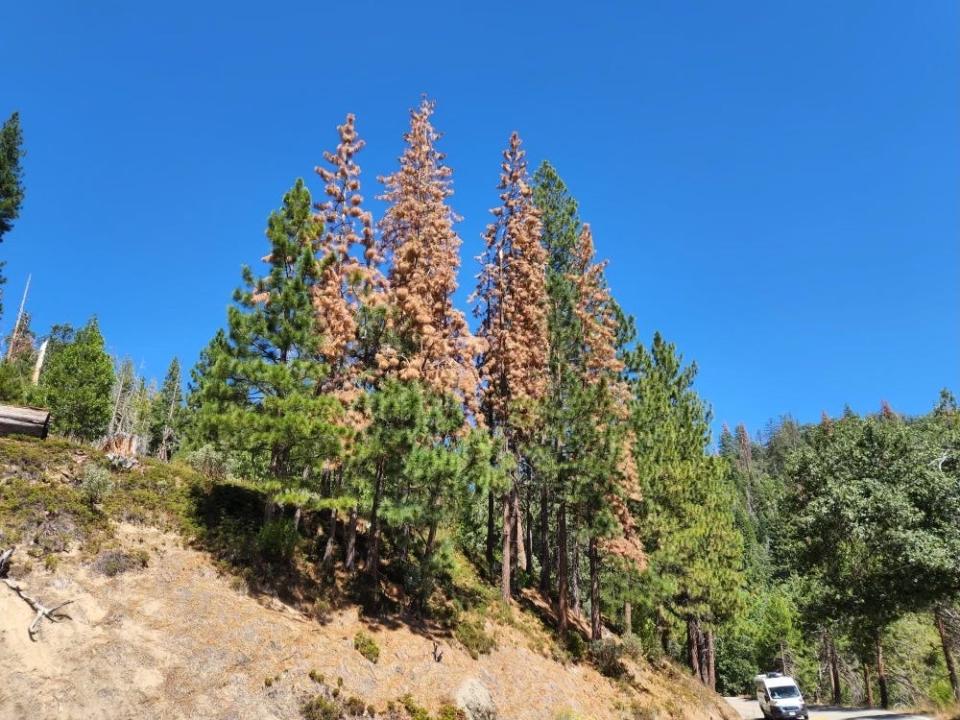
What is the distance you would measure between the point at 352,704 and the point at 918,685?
170 ft

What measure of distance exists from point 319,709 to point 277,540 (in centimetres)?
538

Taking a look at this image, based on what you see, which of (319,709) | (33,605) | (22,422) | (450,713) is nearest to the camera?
(33,605)

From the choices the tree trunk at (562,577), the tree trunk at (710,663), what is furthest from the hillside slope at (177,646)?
the tree trunk at (710,663)

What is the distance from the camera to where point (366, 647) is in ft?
49.2

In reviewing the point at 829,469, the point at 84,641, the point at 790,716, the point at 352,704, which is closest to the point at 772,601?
the point at 790,716

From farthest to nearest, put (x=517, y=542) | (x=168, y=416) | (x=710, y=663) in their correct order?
→ (x=168, y=416) → (x=710, y=663) → (x=517, y=542)

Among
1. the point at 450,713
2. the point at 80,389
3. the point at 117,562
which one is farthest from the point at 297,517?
the point at 80,389

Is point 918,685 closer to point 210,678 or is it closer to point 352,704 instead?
point 352,704

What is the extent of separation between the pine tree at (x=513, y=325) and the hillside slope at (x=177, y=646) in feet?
24.2

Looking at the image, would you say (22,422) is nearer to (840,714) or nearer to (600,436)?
(600,436)

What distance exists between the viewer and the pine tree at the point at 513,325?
2386 centimetres

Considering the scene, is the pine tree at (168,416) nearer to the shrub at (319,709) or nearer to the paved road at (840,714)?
the shrub at (319,709)

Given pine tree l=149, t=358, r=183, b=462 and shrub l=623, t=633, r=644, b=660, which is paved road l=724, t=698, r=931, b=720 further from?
pine tree l=149, t=358, r=183, b=462

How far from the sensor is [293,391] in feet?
49.8
